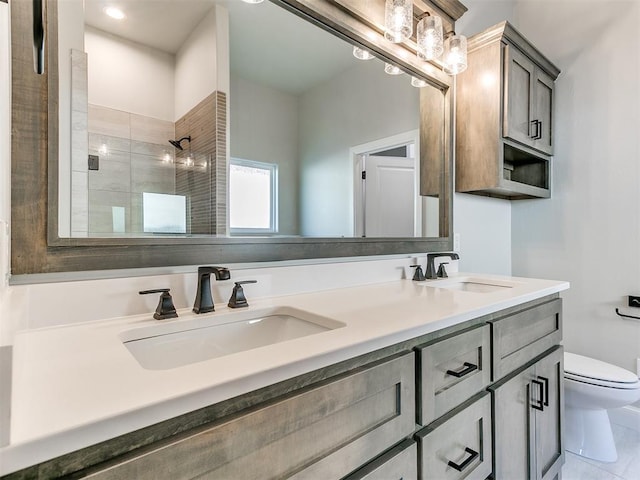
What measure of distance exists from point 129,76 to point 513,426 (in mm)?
1557

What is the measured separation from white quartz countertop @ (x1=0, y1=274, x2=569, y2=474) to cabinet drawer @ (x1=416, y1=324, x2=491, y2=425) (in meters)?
0.05

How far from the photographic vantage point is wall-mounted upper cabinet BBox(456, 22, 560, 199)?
1.70 m

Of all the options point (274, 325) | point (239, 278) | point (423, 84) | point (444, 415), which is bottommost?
point (444, 415)

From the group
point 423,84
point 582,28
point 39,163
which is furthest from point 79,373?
point 582,28

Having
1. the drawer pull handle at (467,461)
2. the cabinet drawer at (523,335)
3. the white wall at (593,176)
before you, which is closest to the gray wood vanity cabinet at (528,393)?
the cabinet drawer at (523,335)

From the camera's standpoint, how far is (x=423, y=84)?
171 cm

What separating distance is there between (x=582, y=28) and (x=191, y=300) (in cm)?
270

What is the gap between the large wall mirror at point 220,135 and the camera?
2.71ft

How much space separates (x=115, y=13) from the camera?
2.97 feet

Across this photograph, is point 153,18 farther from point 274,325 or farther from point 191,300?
point 274,325

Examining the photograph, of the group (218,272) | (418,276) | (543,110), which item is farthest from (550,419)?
(543,110)

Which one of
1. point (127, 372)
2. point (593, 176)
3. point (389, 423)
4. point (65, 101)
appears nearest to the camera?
point (127, 372)

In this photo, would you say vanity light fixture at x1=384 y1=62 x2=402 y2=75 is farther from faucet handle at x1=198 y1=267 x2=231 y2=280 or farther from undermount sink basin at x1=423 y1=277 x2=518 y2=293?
faucet handle at x1=198 y1=267 x2=231 y2=280

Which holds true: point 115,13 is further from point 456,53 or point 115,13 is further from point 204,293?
point 456,53
